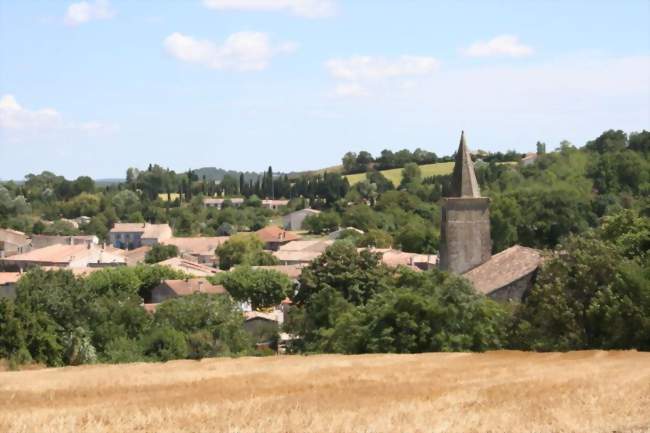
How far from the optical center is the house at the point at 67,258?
123625 mm

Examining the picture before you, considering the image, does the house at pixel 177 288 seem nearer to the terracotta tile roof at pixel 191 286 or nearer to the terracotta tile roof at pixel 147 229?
the terracotta tile roof at pixel 191 286

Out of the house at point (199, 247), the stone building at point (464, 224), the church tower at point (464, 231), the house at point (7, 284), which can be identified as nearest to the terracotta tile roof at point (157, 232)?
the house at point (199, 247)

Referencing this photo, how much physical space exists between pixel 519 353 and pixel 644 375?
36.1 ft

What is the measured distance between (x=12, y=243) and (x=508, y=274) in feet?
344

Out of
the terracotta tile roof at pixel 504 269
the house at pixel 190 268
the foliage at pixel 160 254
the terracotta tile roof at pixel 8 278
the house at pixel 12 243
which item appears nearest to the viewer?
the terracotta tile roof at pixel 504 269

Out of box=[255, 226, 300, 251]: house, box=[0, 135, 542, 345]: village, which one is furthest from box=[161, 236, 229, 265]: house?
box=[255, 226, 300, 251]: house

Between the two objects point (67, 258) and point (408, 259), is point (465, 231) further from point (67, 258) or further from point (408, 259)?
point (67, 258)

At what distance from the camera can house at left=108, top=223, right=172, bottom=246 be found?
6836 inches

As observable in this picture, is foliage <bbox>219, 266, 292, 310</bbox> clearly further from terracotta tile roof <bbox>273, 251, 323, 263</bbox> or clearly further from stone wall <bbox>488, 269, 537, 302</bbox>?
stone wall <bbox>488, 269, 537, 302</bbox>

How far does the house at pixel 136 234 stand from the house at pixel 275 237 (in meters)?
15.6

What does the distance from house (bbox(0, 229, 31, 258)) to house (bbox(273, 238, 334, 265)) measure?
97.9 ft

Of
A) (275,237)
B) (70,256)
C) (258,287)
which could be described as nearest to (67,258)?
(70,256)

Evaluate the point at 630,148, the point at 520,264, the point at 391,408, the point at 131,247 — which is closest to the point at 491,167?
the point at 630,148

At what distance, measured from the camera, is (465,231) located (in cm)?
6894
